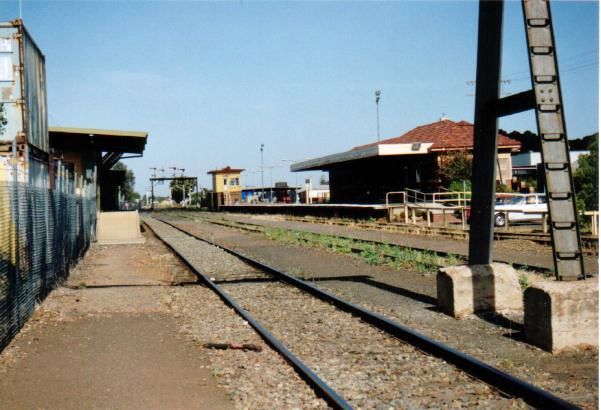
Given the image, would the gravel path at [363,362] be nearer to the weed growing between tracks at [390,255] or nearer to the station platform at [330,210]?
the weed growing between tracks at [390,255]

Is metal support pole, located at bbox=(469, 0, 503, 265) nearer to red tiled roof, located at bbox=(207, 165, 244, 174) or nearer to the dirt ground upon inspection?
the dirt ground

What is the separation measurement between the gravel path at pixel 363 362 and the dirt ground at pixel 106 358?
101 cm

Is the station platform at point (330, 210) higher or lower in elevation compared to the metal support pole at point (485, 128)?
lower

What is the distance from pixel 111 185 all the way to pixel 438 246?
3520cm

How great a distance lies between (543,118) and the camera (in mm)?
6441

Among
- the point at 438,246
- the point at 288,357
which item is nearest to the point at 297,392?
the point at 288,357

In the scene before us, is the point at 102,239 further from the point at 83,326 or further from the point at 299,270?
the point at 83,326

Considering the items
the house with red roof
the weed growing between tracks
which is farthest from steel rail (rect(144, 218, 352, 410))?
the house with red roof

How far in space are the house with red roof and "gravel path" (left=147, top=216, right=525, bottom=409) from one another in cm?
2732

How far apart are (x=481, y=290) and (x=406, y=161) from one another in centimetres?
3250

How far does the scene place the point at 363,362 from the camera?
5910 mm

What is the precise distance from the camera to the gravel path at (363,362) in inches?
188

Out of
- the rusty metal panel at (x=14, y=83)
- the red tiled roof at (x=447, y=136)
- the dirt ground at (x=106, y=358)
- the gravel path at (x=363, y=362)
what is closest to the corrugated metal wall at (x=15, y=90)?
the rusty metal panel at (x=14, y=83)

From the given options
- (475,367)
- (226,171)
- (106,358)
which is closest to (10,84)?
(106,358)
